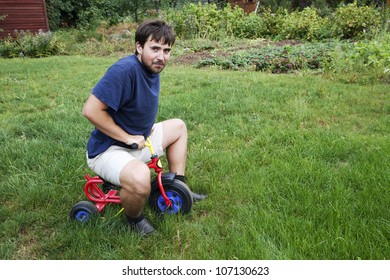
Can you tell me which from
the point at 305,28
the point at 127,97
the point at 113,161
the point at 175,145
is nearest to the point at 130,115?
the point at 127,97

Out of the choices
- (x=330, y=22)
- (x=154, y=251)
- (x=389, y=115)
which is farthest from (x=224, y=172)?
(x=330, y=22)

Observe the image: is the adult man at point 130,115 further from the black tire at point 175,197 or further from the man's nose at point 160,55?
the black tire at point 175,197

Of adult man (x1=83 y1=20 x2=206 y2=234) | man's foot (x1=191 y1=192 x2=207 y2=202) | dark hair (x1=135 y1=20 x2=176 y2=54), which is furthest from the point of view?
man's foot (x1=191 y1=192 x2=207 y2=202)

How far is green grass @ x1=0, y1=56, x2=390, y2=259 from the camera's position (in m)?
2.17

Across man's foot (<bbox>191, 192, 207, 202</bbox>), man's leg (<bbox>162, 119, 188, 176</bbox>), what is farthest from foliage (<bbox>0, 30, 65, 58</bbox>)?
man's foot (<bbox>191, 192, 207, 202</bbox>)

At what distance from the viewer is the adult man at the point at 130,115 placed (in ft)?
7.53

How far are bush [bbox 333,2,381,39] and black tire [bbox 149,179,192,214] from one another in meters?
9.94

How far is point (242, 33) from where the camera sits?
12.9 metres

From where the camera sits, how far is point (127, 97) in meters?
2.43

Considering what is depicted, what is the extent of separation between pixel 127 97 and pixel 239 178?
115 cm

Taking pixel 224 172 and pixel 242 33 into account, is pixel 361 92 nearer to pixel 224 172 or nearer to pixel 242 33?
pixel 224 172

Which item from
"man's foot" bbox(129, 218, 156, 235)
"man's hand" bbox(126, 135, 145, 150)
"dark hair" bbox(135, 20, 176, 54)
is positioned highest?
"dark hair" bbox(135, 20, 176, 54)

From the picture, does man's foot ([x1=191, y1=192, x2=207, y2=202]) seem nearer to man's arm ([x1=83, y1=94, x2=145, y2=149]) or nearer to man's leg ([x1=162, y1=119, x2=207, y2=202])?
man's leg ([x1=162, y1=119, x2=207, y2=202])

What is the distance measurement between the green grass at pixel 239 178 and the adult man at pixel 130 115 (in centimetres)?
32
